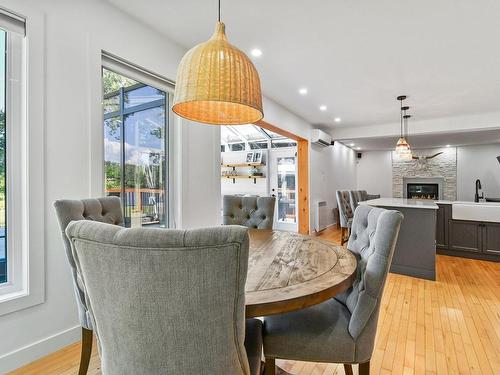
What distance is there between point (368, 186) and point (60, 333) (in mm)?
9401

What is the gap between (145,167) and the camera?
8.68 feet

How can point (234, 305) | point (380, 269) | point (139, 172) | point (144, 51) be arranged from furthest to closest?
point (139, 172), point (144, 51), point (380, 269), point (234, 305)

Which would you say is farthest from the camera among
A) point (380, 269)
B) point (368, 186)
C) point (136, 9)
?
point (368, 186)

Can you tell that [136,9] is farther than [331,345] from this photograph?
Yes

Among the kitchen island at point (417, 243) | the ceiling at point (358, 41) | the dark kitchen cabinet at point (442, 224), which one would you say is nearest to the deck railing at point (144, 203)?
the ceiling at point (358, 41)

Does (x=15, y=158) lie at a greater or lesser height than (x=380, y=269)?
greater

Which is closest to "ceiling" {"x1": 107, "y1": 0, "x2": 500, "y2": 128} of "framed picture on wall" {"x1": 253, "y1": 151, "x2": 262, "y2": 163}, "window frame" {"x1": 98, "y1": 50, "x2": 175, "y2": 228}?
"window frame" {"x1": 98, "y1": 50, "x2": 175, "y2": 228}

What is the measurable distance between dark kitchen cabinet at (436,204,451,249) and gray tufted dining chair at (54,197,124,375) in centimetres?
453

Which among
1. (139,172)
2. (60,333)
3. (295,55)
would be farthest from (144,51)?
(60,333)

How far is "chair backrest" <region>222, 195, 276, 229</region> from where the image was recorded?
2.58 meters

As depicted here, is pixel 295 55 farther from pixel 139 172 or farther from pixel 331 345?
pixel 331 345

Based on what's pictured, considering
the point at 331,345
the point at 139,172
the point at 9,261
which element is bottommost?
the point at 331,345

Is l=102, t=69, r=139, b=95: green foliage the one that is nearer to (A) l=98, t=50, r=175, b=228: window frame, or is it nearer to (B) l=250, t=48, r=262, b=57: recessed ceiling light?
(A) l=98, t=50, r=175, b=228: window frame

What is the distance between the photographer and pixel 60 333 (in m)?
1.84
